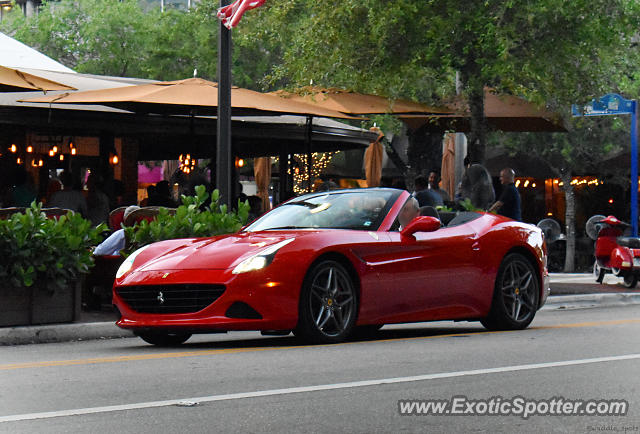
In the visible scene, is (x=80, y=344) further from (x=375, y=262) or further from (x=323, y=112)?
(x=323, y=112)

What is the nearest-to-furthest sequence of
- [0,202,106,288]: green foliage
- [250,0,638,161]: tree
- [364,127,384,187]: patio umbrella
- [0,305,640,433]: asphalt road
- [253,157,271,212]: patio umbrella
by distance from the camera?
1. [0,305,640,433]: asphalt road
2. [0,202,106,288]: green foliage
3. [250,0,638,161]: tree
4. [364,127,384,187]: patio umbrella
5. [253,157,271,212]: patio umbrella

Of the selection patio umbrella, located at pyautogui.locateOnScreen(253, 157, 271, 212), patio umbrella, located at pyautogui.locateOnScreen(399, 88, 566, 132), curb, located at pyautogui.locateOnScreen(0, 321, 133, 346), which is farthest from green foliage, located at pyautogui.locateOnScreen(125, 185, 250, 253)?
patio umbrella, located at pyautogui.locateOnScreen(253, 157, 271, 212)

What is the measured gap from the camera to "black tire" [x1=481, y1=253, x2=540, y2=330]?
39.5 ft

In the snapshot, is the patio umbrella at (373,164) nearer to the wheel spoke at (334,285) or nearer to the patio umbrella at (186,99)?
the patio umbrella at (186,99)

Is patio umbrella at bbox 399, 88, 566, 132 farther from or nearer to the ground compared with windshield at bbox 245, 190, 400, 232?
farther from the ground

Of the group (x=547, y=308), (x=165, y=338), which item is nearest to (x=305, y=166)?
(x=547, y=308)

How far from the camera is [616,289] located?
67.1 feet

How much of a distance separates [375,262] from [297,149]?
1743 centimetres

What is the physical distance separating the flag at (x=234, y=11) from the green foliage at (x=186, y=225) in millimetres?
2530

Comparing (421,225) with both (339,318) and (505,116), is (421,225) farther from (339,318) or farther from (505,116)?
(505,116)

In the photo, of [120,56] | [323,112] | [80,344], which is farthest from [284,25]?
[120,56]

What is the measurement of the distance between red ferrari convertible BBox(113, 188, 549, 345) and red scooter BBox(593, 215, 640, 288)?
9072 mm

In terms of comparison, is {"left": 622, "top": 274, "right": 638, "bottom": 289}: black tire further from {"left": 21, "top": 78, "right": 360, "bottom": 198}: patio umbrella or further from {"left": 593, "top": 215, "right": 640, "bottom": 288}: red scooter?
{"left": 21, "top": 78, "right": 360, "bottom": 198}: patio umbrella

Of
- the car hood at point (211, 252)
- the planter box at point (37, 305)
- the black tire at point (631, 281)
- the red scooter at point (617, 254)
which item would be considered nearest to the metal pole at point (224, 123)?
the planter box at point (37, 305)
